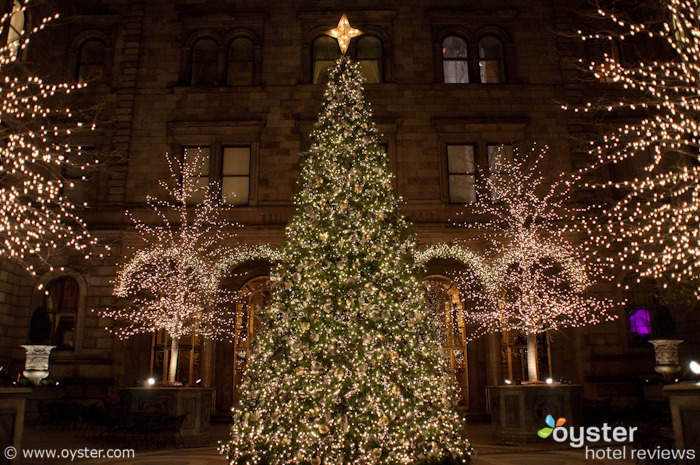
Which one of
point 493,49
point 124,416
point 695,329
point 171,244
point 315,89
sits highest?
point 493,49

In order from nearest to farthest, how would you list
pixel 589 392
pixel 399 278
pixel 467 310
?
1. pixel 399 278
2. pixel 589 392
3. pixel 467 310

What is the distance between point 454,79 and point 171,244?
10693mm

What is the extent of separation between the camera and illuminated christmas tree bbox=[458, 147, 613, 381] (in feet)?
47.0

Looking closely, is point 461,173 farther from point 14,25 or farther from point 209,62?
point 14,25

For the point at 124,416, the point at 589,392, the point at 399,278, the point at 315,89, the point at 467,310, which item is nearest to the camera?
the point at 399,278

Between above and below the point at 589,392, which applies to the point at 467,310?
above

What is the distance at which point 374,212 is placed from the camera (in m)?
7.71

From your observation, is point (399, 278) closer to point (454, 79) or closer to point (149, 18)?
point (454, 79)

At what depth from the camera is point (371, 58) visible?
60.1 feet

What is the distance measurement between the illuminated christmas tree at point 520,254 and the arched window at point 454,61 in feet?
10.0

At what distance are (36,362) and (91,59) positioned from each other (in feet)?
33.6

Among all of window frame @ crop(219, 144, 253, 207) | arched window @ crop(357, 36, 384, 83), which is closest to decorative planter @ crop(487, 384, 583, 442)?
window frame @ crop(219, 144, 253, 207)

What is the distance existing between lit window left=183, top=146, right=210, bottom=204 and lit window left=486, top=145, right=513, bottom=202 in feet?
29.7

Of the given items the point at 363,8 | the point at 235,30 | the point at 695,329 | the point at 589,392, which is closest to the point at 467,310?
the point at 589,392
